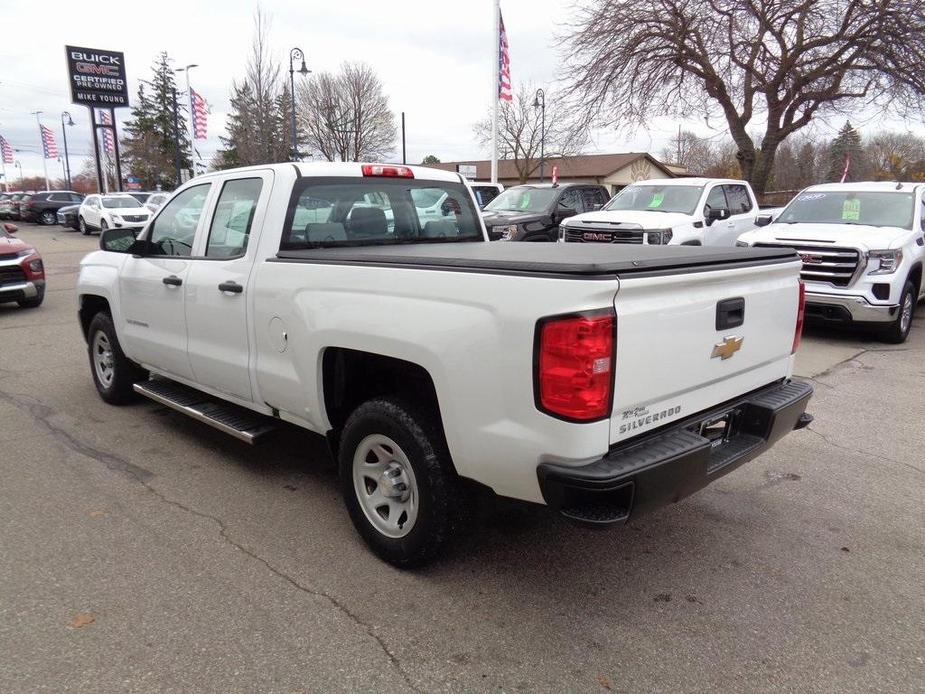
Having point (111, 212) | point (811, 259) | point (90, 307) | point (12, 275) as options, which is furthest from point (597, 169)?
point (90, 307)

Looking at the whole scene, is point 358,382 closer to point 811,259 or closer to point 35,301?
point 811,259

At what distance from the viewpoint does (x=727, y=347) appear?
3000 mm

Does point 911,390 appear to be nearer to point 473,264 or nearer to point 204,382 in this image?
point 473,264

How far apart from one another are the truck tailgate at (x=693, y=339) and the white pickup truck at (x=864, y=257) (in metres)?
5.28

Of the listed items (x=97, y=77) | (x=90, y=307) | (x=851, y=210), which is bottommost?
(x=90, y=307)

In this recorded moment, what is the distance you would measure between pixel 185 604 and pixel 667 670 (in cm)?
205

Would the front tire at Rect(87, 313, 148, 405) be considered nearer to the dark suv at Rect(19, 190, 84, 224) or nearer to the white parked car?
the white parked car

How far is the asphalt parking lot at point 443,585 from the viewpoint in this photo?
2.54 m

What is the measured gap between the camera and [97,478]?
14.0 ft

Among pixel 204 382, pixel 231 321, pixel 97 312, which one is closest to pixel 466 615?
pixel 231 321

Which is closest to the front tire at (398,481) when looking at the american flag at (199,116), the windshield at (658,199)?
the windshield at (658,199)

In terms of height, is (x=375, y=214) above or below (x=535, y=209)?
above

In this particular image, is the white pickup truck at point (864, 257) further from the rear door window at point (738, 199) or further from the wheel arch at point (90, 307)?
the wheel arch at point (90, 307)

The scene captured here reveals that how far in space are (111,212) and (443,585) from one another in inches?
1100
